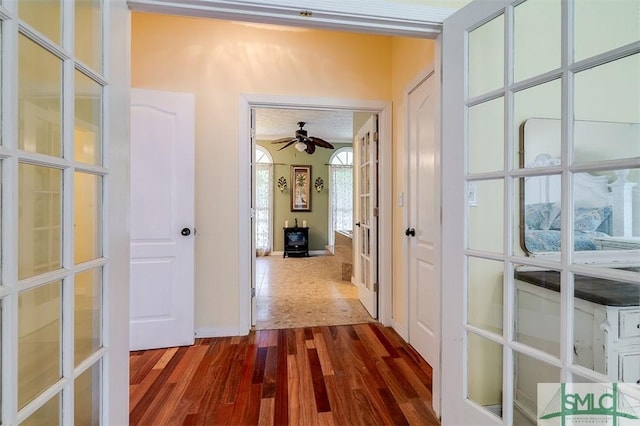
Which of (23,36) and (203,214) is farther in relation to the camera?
(203,214)

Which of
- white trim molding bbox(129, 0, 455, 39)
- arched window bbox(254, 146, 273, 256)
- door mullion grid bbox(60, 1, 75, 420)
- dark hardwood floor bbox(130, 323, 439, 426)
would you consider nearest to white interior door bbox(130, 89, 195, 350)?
dark hardwood floor bbox(130, 323, 439, 426)

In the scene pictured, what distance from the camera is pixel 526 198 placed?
1.08m

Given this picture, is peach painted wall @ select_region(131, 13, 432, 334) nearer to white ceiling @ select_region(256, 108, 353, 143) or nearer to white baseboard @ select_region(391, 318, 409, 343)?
white baseboard @ select_region(391, 318, 409, 343)

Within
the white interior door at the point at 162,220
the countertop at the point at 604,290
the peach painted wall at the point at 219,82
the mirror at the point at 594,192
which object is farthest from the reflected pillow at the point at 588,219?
the white interior door at the point at 162,220

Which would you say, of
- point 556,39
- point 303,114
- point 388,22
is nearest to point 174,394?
point 388,22

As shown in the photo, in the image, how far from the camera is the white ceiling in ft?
16.7

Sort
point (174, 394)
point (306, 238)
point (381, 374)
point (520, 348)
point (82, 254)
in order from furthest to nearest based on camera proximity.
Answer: point (306, 238), point (381, 374), point (174, 394), point (520, 348), point (82, 254)

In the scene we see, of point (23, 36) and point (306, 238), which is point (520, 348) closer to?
point (23, 36)

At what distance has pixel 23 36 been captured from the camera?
2.34ft

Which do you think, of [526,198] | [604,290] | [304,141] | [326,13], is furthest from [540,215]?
[304,141]

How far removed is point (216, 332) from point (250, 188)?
4.21 feet

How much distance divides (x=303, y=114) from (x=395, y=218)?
331 cm

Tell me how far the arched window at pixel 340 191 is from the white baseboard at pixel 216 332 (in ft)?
16.4

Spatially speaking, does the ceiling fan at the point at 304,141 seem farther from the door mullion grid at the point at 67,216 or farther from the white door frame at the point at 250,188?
the door mullion grid at the point at 67,216
